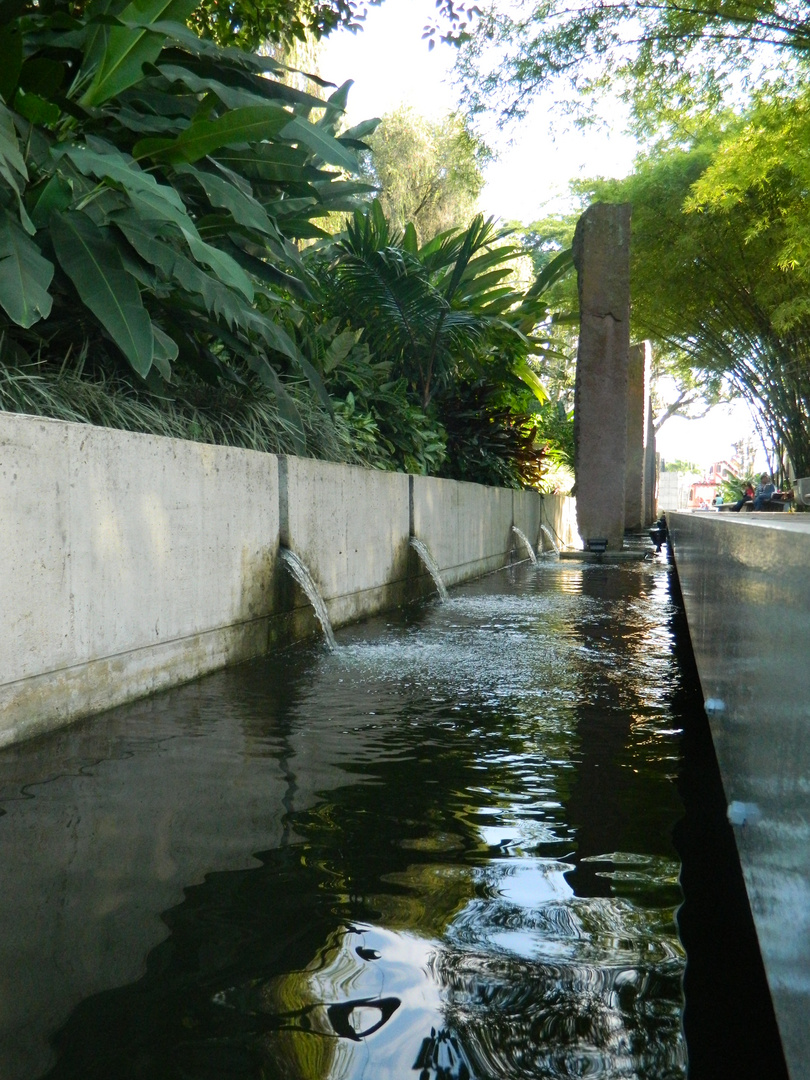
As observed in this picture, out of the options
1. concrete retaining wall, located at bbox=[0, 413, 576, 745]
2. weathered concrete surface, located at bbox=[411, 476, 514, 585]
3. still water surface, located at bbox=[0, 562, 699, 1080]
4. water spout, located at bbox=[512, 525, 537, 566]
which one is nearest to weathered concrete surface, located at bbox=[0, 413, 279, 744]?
concrete retaining wall, located at bbox=[0, 413, 576, 745]

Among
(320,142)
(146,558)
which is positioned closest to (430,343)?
(320,142)

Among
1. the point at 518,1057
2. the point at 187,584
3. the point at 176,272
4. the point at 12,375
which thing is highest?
the point at 176,272

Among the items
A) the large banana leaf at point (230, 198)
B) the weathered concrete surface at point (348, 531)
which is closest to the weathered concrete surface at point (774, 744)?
the large banana leaf at point (230, 198)

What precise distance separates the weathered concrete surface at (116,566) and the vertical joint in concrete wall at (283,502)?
271 mm

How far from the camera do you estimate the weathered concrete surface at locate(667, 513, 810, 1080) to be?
1.35 meters

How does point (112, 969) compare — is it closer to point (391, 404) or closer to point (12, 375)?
point (12, 375)

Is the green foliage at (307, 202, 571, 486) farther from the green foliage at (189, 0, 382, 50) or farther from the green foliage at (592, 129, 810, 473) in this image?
the green foliage at (592, 129, 810, 473)

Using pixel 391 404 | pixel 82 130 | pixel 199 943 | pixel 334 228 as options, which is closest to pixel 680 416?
pixel 334 228

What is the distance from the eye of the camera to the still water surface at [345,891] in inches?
65.6

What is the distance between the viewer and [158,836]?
2607 millimetres

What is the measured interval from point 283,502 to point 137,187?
209 centimetres

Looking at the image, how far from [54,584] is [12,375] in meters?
1.17

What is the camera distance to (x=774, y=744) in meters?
1.71

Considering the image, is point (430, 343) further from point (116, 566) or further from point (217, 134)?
point (116, 566)
